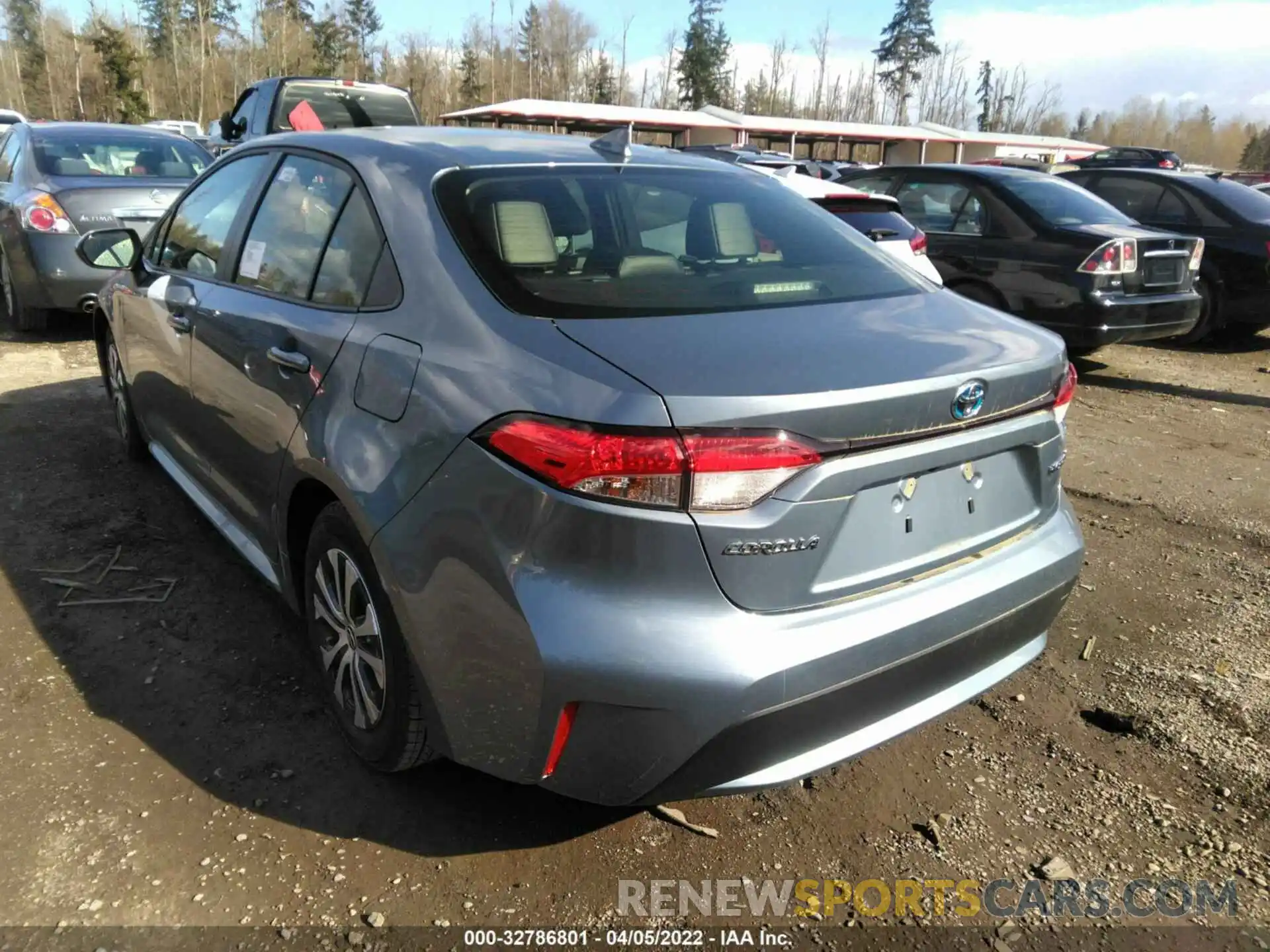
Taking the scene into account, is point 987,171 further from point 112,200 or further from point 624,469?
point 624,469

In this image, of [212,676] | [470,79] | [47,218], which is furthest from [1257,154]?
[212,676]

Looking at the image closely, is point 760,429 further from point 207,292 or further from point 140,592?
point 140,592

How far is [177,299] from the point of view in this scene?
→ 355 cm

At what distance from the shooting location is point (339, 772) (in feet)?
8.70

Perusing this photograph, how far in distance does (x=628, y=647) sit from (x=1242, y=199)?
1007cm

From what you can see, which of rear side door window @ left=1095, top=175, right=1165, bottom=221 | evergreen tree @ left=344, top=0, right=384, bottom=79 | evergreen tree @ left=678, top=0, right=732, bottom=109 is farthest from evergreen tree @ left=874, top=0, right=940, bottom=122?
rear side door window @ left=1095, top=175, right=1165, bottom=221

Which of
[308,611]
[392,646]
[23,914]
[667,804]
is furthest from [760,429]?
[23,914]

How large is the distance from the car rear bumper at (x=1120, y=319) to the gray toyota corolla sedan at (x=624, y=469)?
16.7 ft

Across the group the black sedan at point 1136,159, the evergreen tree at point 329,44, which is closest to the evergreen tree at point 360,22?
the evergreen tree at point 329,44

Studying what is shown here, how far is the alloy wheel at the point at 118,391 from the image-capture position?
15.3 ft

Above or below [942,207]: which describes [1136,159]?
above

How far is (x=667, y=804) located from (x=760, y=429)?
1268mm

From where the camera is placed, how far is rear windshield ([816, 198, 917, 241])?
6.91 m

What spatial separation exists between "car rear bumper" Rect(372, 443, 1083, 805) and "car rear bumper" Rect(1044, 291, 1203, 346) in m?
5.84
